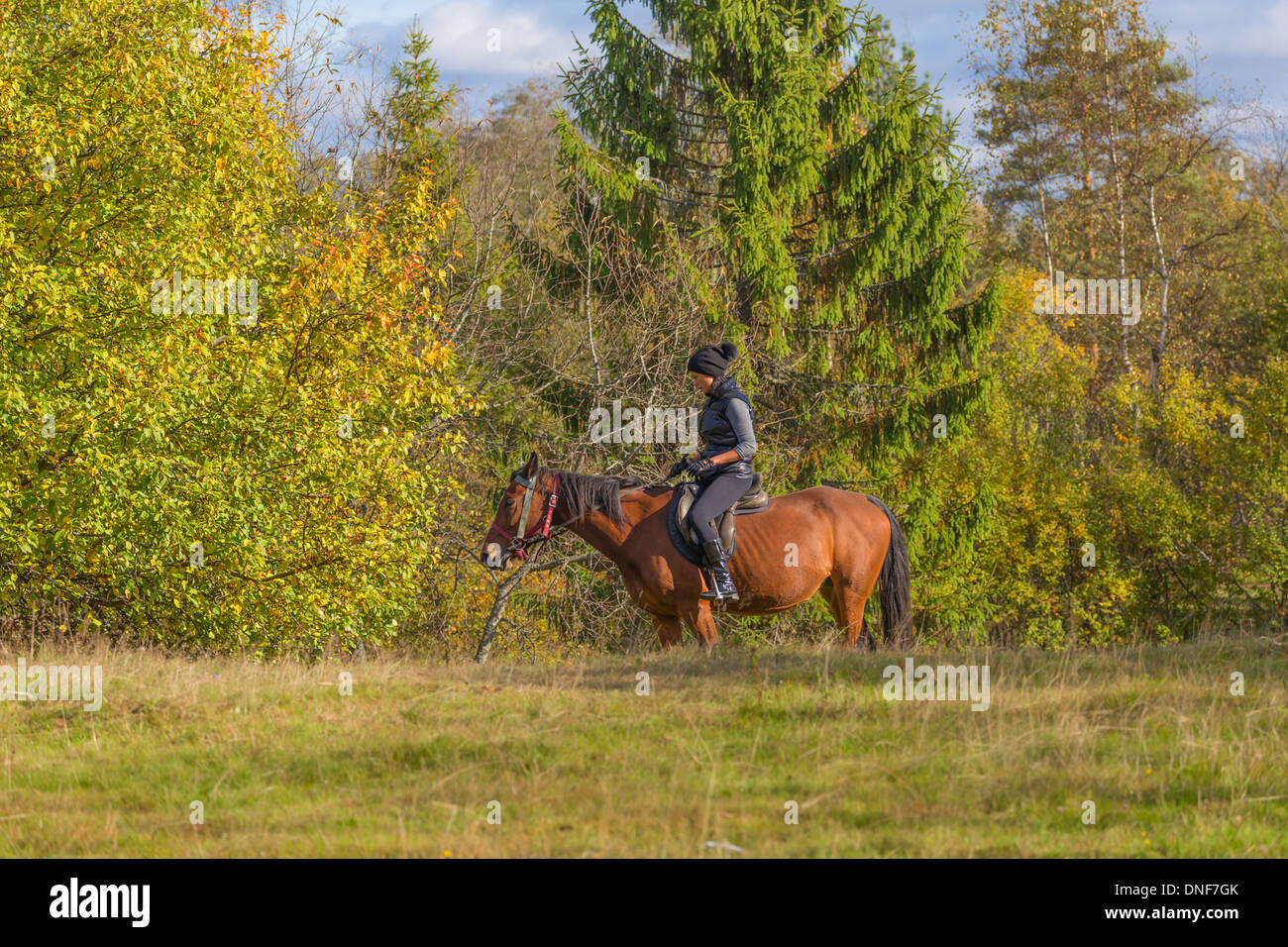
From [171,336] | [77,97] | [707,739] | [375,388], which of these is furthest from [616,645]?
[707,739]

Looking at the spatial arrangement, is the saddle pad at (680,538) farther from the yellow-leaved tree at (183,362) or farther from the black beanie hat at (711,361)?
the yellow-leaved tree at (183,362)

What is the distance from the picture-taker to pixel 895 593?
12.4 meters

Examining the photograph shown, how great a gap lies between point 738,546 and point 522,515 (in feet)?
7.35

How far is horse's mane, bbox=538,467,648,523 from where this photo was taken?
11.6m

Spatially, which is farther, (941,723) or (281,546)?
(281,546)

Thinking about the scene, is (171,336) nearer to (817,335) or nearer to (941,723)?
(941,723)

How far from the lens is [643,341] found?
2048 cm

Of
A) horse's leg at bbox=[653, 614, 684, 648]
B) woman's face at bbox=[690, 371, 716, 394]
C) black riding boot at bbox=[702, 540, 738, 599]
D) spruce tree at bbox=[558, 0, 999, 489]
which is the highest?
spruce tree at bbox=[558, 0, 999, 489]

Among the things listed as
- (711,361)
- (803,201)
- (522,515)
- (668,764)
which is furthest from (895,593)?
(803,201)

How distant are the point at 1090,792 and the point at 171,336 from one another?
10.5m

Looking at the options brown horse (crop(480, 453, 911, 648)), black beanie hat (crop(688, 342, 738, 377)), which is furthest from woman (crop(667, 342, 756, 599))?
brown horse (crop(480, 453, 911, 648))

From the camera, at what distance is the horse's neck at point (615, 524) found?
38.1 ft

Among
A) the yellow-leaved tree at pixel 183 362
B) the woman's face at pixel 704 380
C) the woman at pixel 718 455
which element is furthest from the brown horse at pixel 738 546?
the yellow-leaved tree at pixel 183 362

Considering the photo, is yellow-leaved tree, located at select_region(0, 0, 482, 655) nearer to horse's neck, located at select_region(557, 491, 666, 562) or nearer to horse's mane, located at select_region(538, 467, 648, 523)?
horse's mane, located at select_region(538, 467, 648, 523)
